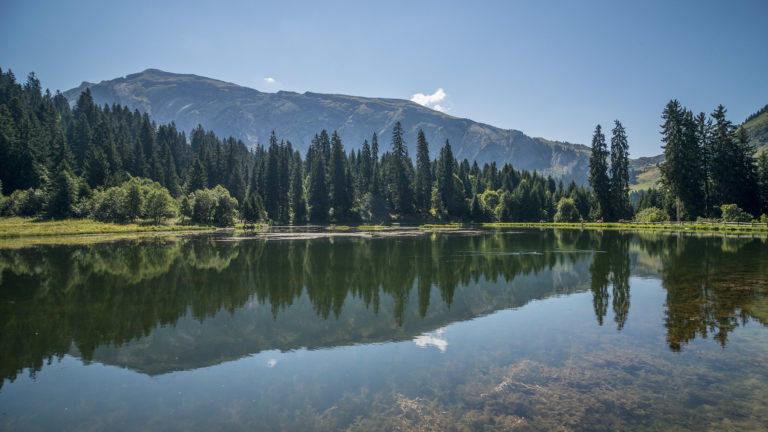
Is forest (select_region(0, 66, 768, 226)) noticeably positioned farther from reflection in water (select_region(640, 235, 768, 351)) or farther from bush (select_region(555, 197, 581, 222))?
reflection in water (select_region(640, 235, 768, 351))

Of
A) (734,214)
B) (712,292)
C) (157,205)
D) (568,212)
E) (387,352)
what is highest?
(157,205)

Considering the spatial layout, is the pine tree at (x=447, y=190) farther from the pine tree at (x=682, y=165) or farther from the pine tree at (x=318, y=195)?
the pine tree at (x=682, y=165)

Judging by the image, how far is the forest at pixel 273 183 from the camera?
3130 inches

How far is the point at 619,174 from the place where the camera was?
9044cm

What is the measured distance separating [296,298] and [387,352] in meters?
7.89

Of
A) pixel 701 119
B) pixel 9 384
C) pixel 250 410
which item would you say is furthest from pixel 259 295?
pixel 701 119

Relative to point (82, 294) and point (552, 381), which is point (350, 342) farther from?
point (82, 294)

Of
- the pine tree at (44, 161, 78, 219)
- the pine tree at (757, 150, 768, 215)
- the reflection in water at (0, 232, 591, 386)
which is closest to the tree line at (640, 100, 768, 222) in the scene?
the pine tree at (757, 150, 768, 215)

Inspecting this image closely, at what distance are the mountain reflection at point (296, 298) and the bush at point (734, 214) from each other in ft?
130

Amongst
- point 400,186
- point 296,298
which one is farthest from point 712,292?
point 400,186

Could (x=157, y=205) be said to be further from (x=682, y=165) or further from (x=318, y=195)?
(x=682, y=165)

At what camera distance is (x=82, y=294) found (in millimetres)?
18750

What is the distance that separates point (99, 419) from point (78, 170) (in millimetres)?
123073

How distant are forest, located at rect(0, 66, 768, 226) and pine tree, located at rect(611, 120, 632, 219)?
28 cm
